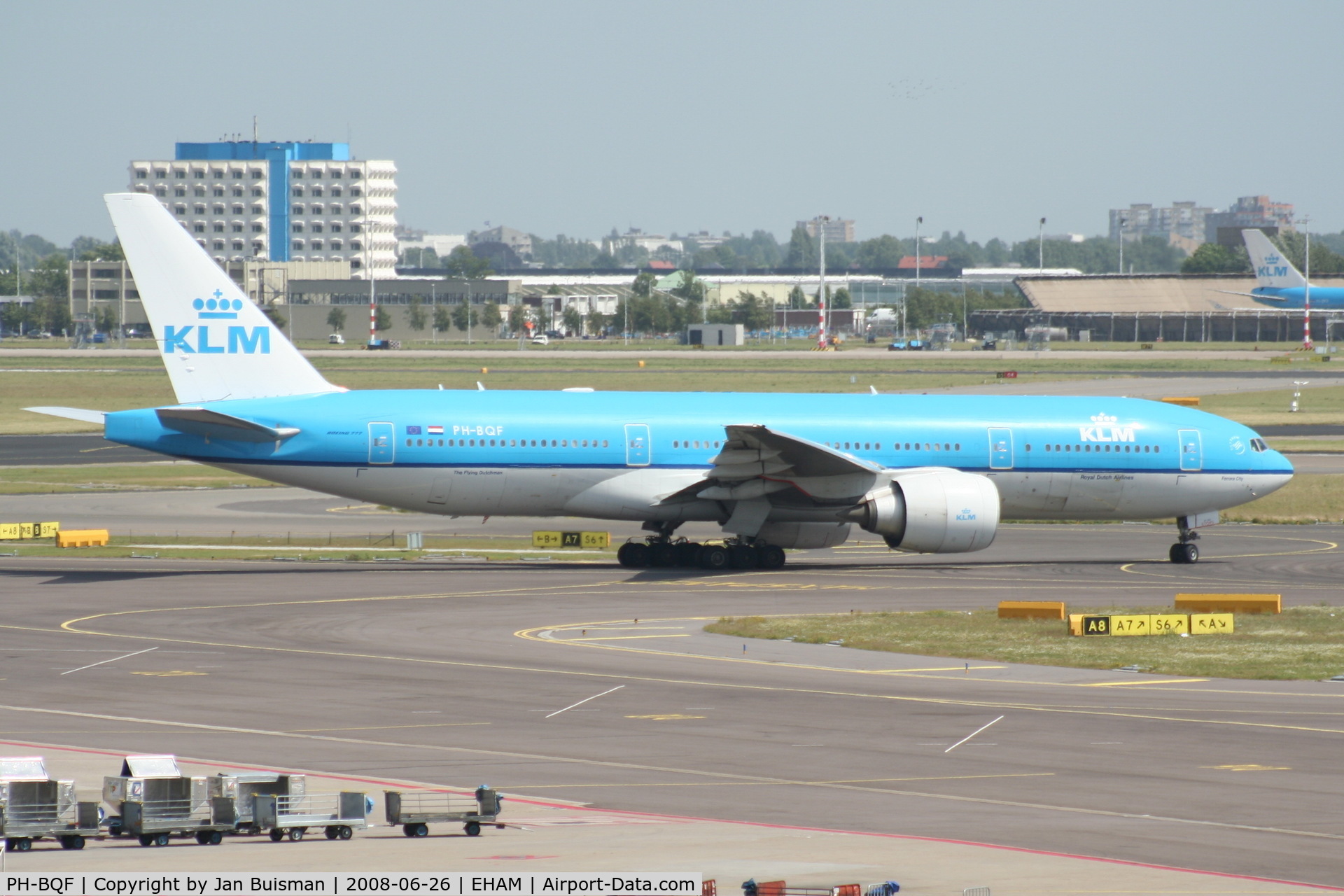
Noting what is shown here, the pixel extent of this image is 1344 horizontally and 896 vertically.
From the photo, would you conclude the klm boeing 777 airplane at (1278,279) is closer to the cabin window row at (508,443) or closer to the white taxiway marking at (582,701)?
the cabin window row at (508,443)

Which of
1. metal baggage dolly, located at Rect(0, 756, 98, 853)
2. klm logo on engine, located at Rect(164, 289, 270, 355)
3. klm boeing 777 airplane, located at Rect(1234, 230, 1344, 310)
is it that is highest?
klm boeing 777 airplane, located at Rect(1234, 230, 1344, 310)

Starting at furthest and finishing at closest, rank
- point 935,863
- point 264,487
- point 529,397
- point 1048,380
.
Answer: point 1048,380 → point 264,487 → point 529,397 → point 935,863

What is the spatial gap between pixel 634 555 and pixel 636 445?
117 inches

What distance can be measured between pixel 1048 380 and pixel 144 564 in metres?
77.2

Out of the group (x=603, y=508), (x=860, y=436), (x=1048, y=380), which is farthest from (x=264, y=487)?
(x=1048, y=380)

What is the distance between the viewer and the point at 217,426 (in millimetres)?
37344

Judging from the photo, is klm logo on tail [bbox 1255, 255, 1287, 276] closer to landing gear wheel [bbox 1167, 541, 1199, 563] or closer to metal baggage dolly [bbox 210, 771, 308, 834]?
landing gear wheel [bbox 1167, 541, 1199, 563]

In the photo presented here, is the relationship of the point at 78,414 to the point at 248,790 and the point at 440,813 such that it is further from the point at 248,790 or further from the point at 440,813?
the point at 440,813

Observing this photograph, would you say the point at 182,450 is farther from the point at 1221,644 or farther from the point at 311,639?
the point at 1221,644

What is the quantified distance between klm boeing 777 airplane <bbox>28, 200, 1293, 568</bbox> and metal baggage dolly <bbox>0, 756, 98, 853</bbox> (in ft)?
74.7

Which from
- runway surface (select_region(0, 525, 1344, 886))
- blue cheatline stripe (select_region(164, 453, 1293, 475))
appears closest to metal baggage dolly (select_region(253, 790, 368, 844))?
runway surface (select_region(0, 525, 1344, 886))

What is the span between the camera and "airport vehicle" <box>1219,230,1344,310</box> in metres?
171

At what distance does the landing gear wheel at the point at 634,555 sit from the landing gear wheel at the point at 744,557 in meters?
2.20

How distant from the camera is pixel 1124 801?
17.3 meters
